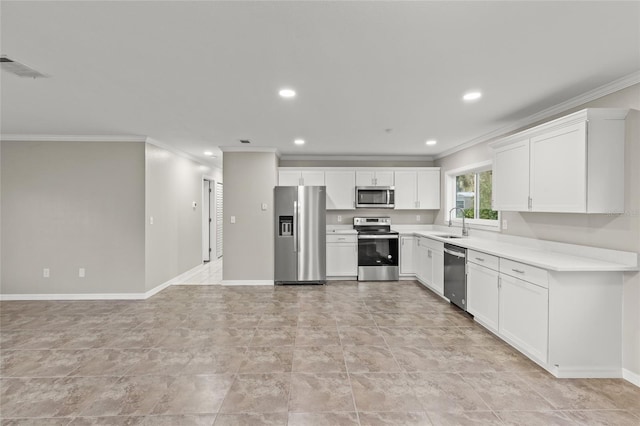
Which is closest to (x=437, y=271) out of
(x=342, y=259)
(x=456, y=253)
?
(x=456, y=253)

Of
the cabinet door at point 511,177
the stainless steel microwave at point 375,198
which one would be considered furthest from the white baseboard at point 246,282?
the cabinet door at point 511,177

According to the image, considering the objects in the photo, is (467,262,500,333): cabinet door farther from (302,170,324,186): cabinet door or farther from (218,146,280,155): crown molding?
(218,146,280,155): crown molding

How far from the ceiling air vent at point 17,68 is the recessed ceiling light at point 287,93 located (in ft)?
6.17

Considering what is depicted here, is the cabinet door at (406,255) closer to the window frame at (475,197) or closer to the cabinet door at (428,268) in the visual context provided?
the cabinet door at (428,268)

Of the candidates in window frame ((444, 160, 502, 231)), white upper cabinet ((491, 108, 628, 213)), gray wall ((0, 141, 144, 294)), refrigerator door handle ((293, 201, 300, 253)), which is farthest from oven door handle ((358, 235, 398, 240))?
gray wall ((0, 141, 144, 294))

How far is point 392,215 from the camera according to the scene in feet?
20.4

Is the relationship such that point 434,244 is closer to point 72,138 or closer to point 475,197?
point 475,197

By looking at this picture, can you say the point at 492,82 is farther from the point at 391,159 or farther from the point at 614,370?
the point at 391,159

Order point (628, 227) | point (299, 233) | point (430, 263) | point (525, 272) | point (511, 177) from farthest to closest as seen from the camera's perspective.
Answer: point (299, 233) < point (430, 263) < point (511, 177) < point (525, 272) < point (628, 227)

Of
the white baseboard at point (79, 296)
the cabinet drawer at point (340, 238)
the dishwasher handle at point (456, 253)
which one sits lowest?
the white baseboard at point (79, 296)

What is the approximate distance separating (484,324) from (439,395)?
60.6 inches

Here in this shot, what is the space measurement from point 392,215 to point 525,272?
11.7ft

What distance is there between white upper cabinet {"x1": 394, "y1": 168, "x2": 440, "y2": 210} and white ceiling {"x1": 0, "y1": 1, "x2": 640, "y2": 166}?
7.29 feet

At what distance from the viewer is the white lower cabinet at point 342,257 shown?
569cm
